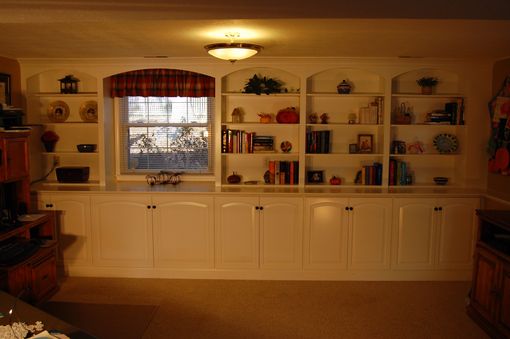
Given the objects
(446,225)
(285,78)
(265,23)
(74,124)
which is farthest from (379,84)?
(74,124)

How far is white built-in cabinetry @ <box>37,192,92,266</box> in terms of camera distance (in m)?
4.47

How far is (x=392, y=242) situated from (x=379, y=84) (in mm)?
1708

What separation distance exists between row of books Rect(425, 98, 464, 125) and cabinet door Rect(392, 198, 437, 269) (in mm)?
893

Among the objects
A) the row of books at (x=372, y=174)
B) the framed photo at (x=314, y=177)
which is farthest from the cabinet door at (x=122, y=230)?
the row of books at (x=372, y=174)

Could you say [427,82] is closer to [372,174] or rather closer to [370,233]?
[372,174]

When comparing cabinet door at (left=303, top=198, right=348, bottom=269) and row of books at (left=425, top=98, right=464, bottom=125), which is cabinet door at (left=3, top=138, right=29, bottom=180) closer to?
cabinet door at (left=303, top=198, right=348, bottom=269)

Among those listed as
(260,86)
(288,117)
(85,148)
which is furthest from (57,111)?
(288,117)

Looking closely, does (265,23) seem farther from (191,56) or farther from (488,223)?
(488,223)

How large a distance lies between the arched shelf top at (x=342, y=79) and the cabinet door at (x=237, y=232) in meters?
1.48

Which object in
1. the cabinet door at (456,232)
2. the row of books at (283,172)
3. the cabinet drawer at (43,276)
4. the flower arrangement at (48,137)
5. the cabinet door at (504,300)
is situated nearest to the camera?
the cabinet door at (504,300)

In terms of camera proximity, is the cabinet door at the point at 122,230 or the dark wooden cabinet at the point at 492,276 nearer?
Result: the dark wooden cabinet at the point at 492,276

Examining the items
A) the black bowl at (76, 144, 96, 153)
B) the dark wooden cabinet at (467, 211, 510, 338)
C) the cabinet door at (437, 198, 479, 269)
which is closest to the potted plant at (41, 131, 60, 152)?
the black bowl at (76, 144, 96, 153)

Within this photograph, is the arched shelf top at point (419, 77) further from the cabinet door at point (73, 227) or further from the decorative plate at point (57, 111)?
the decorative plate at point (57, 111)

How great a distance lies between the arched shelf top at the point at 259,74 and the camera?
4.89m
